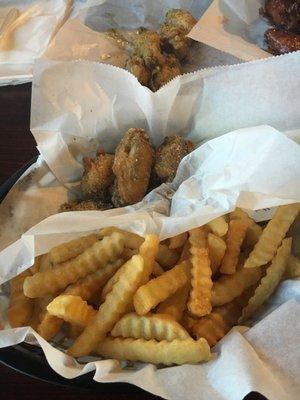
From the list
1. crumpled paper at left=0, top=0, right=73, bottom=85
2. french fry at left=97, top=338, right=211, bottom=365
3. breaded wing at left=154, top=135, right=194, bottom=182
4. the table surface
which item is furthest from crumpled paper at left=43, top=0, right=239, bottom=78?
french fry at left=97, top=338, right=211, bottom=365

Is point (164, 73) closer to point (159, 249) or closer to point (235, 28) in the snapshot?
point (235, 28)

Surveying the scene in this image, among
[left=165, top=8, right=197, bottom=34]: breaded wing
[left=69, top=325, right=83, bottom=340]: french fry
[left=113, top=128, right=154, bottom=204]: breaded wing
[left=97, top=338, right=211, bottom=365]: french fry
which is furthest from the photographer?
[left=165, top=8, right=197, bottom=34]: breaded wing

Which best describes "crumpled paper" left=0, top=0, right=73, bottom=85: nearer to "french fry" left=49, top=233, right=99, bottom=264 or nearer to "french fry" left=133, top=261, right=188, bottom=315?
"french fry" left=49, top=233, right=99, bottom=264

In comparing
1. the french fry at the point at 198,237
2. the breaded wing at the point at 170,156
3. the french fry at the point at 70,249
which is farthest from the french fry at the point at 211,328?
the breaded wing at the point at 170,156

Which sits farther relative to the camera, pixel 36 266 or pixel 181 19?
pixel 181 19

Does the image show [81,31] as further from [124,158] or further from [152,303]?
[152,303]

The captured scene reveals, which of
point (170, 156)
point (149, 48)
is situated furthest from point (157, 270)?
point (149, 48)
